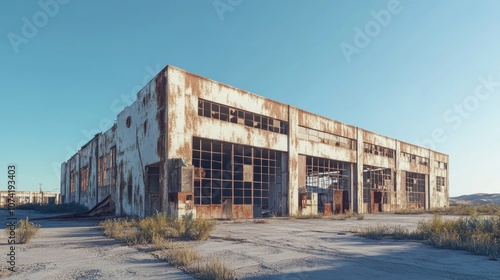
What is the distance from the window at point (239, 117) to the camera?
21859 mm

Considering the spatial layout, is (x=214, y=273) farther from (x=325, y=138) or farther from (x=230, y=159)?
(x=325, y=138)

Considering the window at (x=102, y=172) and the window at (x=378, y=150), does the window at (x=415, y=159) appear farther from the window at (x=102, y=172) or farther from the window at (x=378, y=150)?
the window at (x=102, y=172)

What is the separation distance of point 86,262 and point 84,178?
37017 mm

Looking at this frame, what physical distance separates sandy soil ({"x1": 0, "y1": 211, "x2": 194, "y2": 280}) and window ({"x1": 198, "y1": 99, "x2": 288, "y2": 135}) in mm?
11189

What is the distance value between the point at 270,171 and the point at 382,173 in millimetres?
17033

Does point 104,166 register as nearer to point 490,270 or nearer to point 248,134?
point 248,134

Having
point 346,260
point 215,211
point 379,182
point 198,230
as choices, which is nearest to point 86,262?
point 198,230

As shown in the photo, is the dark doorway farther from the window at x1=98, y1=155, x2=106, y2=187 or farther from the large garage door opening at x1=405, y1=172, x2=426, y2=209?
the large garage door opening at x1=405, y1=172, x2=426, y2=209

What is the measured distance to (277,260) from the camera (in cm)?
872

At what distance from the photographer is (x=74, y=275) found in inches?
291

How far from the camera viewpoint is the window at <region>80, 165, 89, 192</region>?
40281 mm

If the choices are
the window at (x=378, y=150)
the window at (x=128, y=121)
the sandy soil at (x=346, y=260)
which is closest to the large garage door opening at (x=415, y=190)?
the window at (x=378, y=150)

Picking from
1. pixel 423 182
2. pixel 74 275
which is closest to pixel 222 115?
pixel 74 275

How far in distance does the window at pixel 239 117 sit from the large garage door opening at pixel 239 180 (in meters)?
1.56
